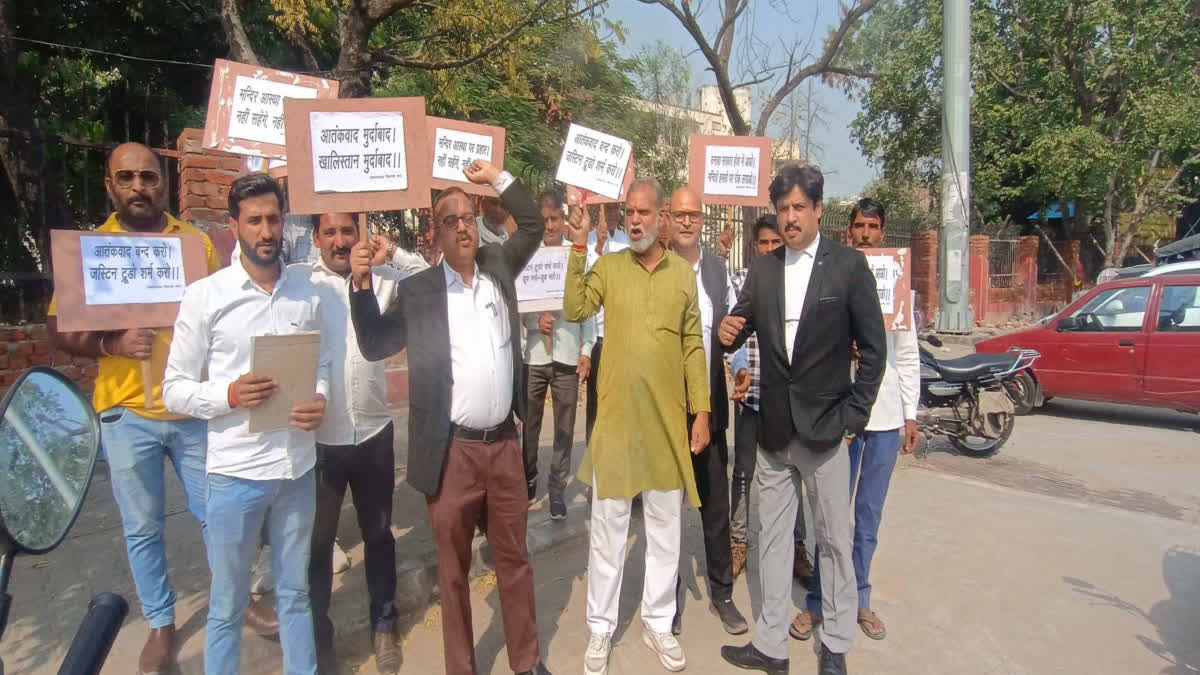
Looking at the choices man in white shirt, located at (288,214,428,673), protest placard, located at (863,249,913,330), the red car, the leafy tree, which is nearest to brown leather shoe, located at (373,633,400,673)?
man in white shirt, located at (288,214,428,673)

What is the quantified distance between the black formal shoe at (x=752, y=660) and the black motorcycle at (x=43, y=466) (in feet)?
8.80

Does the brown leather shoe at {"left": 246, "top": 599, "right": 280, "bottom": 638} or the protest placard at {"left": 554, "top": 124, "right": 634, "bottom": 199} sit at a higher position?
the protest placard at {"left": 554, "top": 124, "right": 634, "bottom": 199}

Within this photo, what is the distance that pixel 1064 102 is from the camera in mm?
15609

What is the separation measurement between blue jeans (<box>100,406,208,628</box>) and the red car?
7.58 m

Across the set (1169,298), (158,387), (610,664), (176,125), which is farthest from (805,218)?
(176,125)

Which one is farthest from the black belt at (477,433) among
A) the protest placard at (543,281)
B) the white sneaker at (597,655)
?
the protest placard at (543,281)

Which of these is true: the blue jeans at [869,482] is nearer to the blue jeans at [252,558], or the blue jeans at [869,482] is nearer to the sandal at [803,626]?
the sandal at [803,626]

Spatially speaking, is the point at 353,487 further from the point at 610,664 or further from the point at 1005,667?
the point at 1005,667

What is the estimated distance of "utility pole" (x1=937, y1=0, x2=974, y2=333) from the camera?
12453mm

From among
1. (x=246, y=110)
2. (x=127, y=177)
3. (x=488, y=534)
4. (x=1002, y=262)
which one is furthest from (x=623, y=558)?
(x=1002, y=262)

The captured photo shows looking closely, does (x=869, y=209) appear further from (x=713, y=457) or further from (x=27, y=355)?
(x=27, y=355)

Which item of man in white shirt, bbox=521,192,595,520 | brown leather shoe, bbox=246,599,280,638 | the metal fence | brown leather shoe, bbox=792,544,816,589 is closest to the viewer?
brown leather shoe, bbox=246,599,280,638

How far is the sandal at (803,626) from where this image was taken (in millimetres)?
3570

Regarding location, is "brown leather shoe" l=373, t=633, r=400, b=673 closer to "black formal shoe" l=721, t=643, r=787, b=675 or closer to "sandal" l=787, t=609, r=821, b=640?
"black formal shoe" l=721, t=643, r=787, b=675
